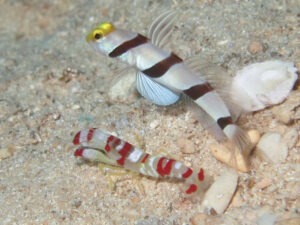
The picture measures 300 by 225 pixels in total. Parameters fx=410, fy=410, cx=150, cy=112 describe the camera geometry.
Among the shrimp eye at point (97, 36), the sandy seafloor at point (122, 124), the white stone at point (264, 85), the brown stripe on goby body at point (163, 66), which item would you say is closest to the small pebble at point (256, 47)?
the sandy seafloor at point (122, 124)

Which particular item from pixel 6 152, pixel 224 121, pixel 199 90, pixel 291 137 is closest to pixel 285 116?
pixel 291 137

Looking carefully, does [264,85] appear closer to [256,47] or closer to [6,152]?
[256,47]

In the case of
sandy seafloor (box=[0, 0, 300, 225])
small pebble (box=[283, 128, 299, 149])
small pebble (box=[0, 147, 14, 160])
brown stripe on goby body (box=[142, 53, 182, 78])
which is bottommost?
small pebble (box=[0, 147, 14, 160])

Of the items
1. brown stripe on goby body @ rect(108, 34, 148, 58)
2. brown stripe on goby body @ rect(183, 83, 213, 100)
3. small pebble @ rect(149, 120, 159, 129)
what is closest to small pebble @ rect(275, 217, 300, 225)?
brown stripe on goby body @ rect(183, 83, 213, 100)

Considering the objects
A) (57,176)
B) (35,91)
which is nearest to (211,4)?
(35,91)

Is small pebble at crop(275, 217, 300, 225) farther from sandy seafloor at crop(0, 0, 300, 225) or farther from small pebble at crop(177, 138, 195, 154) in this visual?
small pebble at crop(177, 138, 195, 154)

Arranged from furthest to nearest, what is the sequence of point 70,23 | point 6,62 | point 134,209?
point 70,23, point 6,62, point 134,209

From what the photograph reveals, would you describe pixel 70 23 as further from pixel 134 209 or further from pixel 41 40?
pixel 134 209
